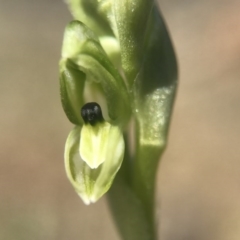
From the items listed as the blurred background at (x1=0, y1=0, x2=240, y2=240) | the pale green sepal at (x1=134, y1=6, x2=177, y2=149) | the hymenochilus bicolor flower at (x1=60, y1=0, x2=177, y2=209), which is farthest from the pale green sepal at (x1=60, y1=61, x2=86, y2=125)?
the blurred background at (x1=0, y1=0, x2=240, y2=240)

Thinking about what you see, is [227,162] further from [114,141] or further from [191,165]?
[114,141]

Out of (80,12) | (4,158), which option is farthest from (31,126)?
(80,12)

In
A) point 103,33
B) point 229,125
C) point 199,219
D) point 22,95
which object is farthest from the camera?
point 22,95

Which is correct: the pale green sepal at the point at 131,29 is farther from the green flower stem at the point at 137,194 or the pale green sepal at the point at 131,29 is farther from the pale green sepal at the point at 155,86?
the green flower stem at the point at 137,194

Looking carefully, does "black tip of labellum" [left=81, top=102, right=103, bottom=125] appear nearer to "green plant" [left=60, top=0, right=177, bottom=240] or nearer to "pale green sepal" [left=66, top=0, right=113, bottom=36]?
"green plant" [left=60, top=0, right=177, bottom=240]

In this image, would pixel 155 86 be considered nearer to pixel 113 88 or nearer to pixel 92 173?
pixel 113 88

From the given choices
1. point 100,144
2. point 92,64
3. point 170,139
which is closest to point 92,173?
point 100,144
